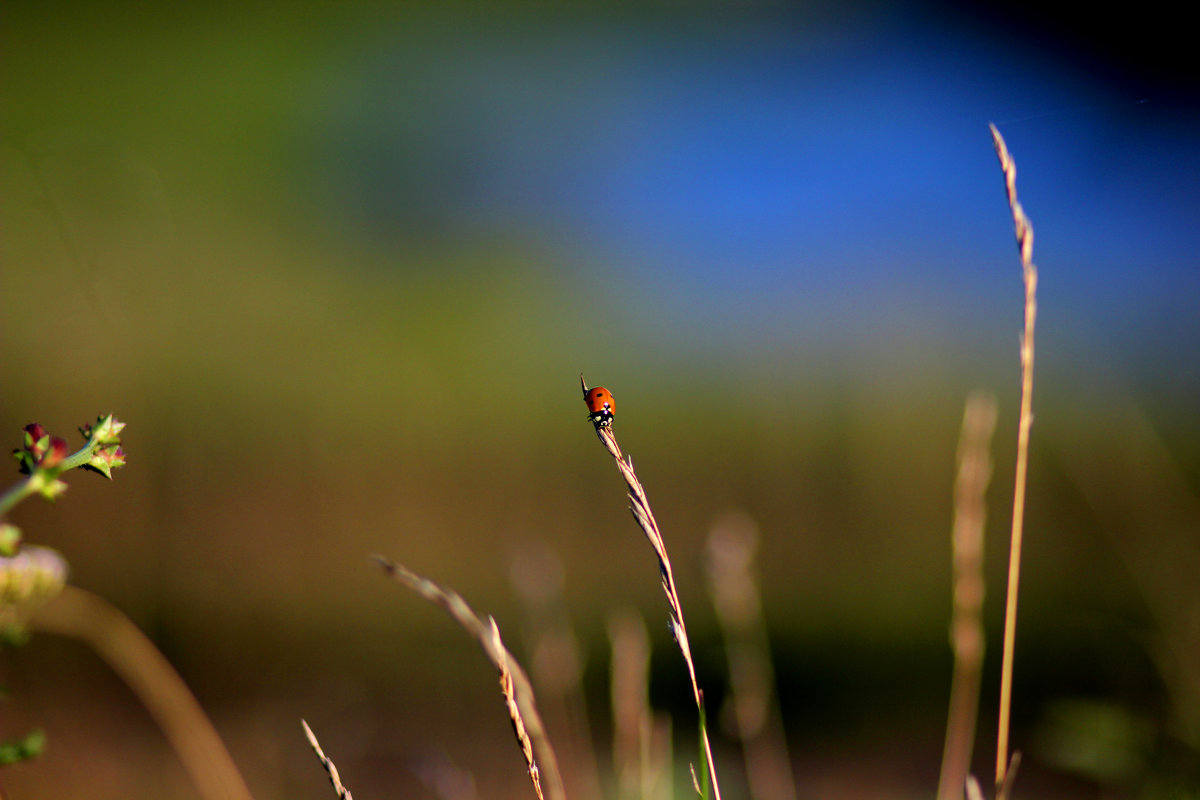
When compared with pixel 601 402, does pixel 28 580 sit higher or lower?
lower

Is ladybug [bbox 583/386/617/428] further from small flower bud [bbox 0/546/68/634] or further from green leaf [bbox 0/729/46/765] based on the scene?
green leaf [bbox 0/729/46/765]

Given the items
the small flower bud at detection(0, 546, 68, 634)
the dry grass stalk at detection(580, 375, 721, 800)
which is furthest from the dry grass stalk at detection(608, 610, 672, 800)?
the small flower bud at detection(0, 546, 68, 634)

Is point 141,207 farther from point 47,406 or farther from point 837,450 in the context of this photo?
point 837,450

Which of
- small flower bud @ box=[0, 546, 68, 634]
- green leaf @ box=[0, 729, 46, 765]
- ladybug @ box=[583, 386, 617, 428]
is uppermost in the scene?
ladybug @ box=[583, 386, 617, 428]

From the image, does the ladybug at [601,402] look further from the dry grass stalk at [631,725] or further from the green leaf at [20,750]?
the green leaf at [20,750]

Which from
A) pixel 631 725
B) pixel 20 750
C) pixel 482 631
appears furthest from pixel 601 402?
pixel 20 750

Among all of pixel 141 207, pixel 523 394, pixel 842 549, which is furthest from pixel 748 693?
pixel 141 207

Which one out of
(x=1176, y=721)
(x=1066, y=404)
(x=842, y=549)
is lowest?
(x=1176, y=721)

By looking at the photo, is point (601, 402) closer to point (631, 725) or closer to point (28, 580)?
point (631, 725)

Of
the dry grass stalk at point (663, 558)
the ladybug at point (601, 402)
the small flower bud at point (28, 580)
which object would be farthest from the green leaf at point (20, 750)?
the ladybug at point (601, 402)

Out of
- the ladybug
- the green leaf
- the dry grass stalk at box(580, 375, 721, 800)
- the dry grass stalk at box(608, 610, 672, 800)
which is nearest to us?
the green leaf

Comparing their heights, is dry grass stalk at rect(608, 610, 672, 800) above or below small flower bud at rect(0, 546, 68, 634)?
below
